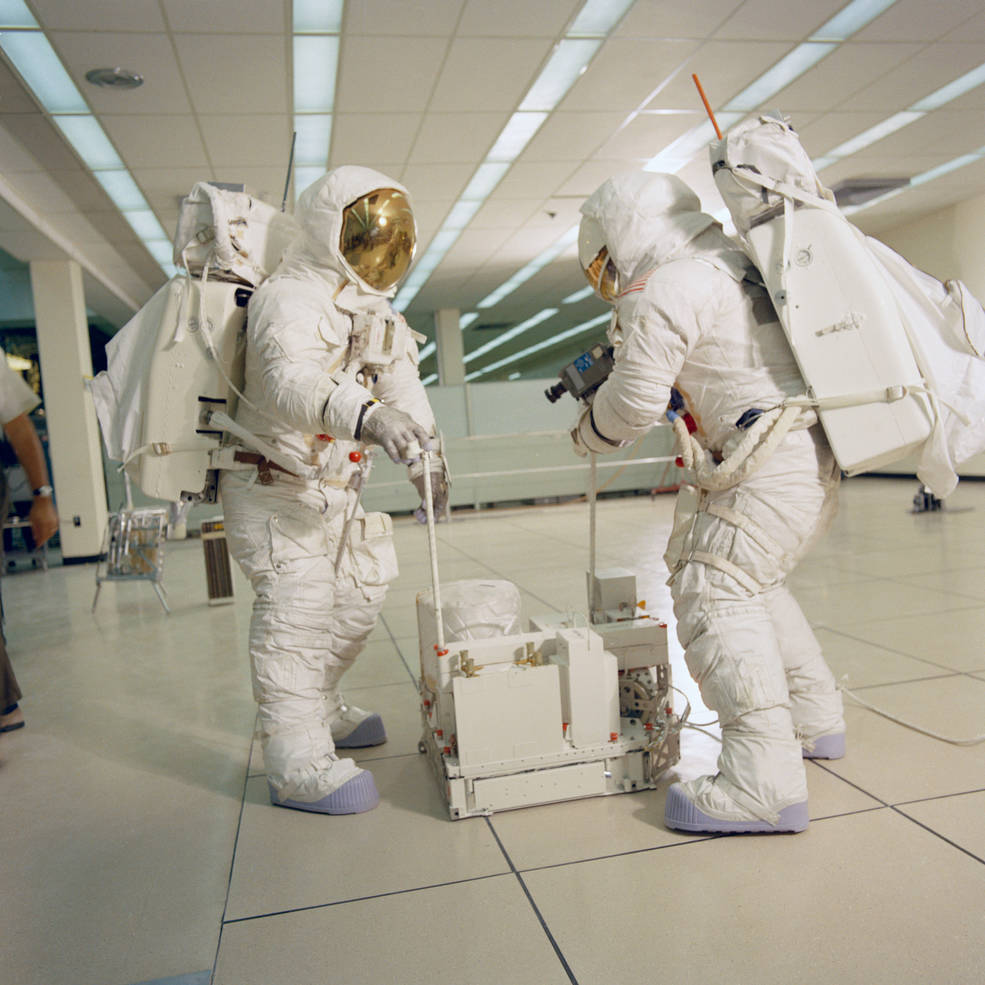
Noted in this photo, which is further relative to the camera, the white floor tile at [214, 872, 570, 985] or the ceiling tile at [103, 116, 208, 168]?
the ceiling tile at [103, 116, 208, 168]

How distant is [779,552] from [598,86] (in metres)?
5.04

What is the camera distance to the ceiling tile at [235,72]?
4.78 meters

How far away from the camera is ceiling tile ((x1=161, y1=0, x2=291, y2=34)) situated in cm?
437

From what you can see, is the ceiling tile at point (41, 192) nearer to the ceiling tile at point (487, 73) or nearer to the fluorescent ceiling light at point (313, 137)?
the fluorescent ceiling light at point (313, 137)

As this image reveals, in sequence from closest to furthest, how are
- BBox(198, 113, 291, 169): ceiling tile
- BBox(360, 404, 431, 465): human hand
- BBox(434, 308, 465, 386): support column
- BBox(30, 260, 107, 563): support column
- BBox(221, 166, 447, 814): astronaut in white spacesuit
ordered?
BBox(360, 404, 431, 465): human hand
BBox(221, 166, 447, 814): astronaut in white spacesuit
BBox(198, 113, 291, 169): ceiling tile
BBox(30, 260, 107, 563): support column
BBox(434, 308, 465, 386): support column

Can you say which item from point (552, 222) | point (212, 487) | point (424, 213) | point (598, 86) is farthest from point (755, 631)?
point (552, 222)

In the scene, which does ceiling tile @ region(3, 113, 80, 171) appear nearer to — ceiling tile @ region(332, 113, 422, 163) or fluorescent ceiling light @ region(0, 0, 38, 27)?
fluorescent ceiling light @ region(0, 0, 38, 27)

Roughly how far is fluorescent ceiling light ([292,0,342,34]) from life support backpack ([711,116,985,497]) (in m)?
3.55

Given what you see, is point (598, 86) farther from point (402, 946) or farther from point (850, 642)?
point (402, 946)

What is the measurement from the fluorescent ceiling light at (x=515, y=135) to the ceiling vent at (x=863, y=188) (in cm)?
412

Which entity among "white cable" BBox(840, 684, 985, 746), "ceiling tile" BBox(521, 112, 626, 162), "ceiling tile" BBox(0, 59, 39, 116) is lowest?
"white cable" BBox(840, 684, 985, 746)

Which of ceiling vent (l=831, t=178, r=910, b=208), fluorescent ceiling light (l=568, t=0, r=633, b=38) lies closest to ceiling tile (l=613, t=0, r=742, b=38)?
fluorescent ceiling light (l=568, t=0, r=633, b=38)

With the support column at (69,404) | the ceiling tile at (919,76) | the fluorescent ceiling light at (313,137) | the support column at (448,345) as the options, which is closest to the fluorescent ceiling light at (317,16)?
the fluorescent ceiling light at (313,137)

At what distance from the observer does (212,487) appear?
2385 mm
